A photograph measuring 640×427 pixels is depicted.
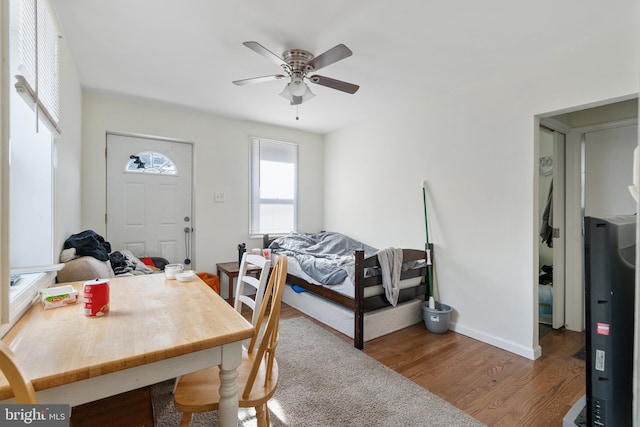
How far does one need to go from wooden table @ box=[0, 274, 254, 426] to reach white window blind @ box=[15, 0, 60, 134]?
35.6 inches

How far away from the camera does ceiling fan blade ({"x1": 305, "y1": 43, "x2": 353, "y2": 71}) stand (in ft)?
5.78

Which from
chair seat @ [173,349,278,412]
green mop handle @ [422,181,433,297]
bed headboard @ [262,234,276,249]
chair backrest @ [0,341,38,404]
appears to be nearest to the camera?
chair backrest @ [0,341,38,404]

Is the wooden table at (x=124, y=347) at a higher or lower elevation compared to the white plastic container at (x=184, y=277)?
lower

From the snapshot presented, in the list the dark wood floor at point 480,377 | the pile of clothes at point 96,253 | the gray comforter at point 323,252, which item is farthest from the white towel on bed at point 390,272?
the pile of clothes at point 96,253

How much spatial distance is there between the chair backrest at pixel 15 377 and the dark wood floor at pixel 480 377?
4.03ft

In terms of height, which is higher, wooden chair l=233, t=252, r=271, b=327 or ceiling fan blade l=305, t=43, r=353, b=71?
ceiling fan blade l=305, t=43, r=353, b=71

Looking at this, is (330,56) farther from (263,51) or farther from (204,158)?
(204,158)

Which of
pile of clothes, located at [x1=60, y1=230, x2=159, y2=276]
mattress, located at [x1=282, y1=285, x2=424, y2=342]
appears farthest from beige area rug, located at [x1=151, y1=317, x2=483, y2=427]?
pile of clothes, located at [x1=60, y1=230, x2=159, y2=276]

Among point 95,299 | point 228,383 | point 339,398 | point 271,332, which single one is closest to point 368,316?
point 339,398

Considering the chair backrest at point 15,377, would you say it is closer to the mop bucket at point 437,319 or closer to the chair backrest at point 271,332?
the chair backrest at point 271,332

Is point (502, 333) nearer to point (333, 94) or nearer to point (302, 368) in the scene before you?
point (302, 368)

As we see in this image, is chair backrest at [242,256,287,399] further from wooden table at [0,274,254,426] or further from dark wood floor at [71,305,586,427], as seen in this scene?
dark wood floor at [71,305,586,427]

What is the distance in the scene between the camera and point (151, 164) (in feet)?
11.4

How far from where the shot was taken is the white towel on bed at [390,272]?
2652 mm
